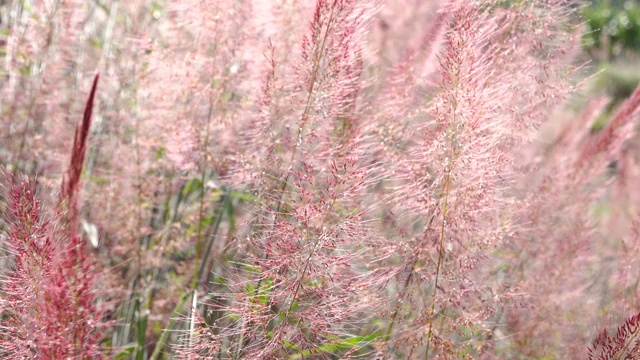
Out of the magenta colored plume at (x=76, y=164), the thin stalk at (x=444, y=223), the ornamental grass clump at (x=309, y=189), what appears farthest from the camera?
the thin stalk at (x=444, y=223)

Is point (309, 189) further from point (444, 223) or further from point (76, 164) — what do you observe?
point (76, 164)

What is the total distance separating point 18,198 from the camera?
5.21ft

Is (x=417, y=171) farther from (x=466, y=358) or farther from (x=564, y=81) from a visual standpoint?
(x=564, y=81)

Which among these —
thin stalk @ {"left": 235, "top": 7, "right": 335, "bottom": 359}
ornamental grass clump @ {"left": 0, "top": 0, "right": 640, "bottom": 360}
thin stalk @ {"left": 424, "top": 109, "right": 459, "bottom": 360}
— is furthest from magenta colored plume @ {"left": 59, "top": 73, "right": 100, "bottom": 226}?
thin stalk @ {"left": 424, "top": 109, "right": 459, "bottom": 360}

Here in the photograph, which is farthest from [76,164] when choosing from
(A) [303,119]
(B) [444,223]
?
(B) [444,223]

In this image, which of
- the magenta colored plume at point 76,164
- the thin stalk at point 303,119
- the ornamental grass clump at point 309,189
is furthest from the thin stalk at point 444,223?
the magenta colored plume at point 76,164

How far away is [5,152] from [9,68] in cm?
35

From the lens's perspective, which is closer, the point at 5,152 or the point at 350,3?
the point at 350,3

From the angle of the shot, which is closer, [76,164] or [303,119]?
[76,164]

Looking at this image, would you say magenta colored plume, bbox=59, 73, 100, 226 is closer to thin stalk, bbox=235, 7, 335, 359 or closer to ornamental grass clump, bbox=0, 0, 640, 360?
ornamental grass clump, bbox=0, 0, 640, 360

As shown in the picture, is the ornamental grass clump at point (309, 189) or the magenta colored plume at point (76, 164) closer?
the magenta colored plume at point (76, 164)

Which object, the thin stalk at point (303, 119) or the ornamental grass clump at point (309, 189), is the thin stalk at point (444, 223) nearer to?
the ornamental grass clump at point (309, 189)

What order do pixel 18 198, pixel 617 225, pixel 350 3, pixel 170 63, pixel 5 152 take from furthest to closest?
pixel 617 225
pixel 5 152
pixel 170 63
pixel 350 3
pixel 18 198

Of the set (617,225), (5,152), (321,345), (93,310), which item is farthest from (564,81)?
(617,225)
